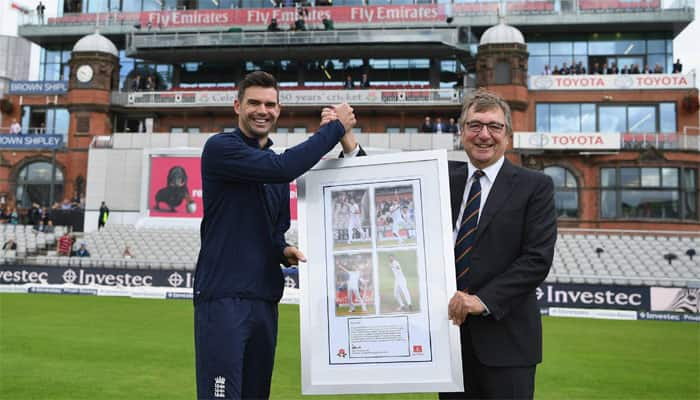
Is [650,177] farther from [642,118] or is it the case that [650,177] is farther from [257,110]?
[257,110]

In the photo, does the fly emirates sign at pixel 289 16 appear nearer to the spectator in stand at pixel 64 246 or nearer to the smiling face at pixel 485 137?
the spectator in stand at pixel 64 246

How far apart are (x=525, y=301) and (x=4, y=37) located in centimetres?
5885

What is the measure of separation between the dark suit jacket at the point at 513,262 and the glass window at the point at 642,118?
41360 mm

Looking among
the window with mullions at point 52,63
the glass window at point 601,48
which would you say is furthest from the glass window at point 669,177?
the window with mullions at point 52,63

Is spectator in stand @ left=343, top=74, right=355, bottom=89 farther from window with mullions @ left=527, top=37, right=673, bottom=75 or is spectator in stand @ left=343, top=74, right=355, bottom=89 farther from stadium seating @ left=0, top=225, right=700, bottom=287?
stadium seating @ left=0, top=225, right=700, bottom=287

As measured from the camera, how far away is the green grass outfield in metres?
7.77

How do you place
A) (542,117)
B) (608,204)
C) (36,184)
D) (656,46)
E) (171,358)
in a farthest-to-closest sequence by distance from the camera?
(656,46) < (36,184) < (542,117) < (608,204) < (171,358)

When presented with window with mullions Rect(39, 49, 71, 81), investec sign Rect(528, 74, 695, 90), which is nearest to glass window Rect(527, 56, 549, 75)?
investec sign Rect(528, 74, 695, 90)

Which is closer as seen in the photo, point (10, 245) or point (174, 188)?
point (10, 245)

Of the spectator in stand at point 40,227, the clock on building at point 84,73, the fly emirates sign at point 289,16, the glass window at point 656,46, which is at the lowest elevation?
the spectator in stand at point 40,227

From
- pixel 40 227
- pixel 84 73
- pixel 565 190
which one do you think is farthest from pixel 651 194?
pixel 84 73

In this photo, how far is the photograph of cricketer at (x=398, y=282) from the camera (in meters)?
3.57

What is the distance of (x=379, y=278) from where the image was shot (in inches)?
143

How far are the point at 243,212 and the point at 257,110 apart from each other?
69 cm
